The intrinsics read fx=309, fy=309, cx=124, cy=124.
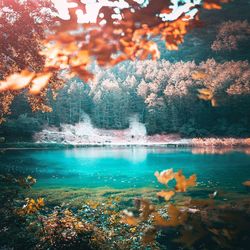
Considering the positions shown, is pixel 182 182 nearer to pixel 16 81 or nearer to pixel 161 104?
pixel 16 81

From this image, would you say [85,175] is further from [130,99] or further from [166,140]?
[130,99]

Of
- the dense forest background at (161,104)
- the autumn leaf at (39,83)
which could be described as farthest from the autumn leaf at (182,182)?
the dense forest background at (161,104)

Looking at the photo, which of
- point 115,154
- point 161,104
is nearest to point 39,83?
point 115,154

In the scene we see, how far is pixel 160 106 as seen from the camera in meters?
79.2

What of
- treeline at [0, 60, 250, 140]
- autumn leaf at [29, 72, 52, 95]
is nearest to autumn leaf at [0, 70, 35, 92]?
autumn leaf at [29, 72, 52, 95]

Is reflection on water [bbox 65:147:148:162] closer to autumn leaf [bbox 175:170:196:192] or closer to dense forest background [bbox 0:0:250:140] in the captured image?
dense forest background [bbox 0:0:250:140]

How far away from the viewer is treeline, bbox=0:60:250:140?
7269cm

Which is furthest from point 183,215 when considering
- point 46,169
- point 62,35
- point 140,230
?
point 46,169

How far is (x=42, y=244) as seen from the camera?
7969 millimetres

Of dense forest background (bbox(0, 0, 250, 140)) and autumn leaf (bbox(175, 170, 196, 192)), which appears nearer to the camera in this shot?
autumn leaf (bbox(175, 170, 196, 192))

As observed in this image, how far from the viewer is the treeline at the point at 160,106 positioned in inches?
2862

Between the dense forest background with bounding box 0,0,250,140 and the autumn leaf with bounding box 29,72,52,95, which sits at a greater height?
the dense forest background with bounding box 0,0,250,140

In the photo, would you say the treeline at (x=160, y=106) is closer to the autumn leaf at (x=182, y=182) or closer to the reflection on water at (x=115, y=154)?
the reflection on water at (x=115, y=154)

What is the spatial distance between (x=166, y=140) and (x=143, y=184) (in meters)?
52.7
